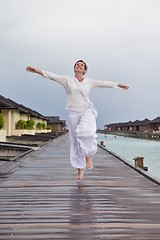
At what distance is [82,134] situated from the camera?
5.52 metres

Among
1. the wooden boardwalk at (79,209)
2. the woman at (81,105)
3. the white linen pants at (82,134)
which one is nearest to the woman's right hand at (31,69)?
the woman at (81,105)

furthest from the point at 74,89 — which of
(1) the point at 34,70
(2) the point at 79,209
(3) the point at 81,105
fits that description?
(2) the point at 79,209

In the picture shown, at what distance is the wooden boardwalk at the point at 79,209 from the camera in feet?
9.92

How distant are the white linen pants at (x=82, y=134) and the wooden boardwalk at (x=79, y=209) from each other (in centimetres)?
48

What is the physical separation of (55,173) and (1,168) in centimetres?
120

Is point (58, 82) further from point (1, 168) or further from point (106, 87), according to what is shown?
point (1, 168)

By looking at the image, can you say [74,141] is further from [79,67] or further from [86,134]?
[79,67]

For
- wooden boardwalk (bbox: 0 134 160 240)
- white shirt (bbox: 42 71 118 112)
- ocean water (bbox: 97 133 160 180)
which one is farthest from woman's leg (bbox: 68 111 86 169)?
ocean water (bbox: 97 133 160 180)

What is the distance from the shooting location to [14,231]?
3.09 meters

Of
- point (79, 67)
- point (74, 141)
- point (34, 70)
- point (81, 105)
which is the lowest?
point (74, 141)

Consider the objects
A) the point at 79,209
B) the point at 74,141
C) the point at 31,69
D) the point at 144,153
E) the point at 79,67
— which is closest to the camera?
the point at 79,209

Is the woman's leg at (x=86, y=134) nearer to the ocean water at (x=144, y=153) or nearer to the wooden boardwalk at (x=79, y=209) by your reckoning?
the wooden boardwalk at (x=79, y=209)

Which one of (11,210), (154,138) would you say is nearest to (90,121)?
(11,210)

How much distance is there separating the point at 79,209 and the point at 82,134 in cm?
177
